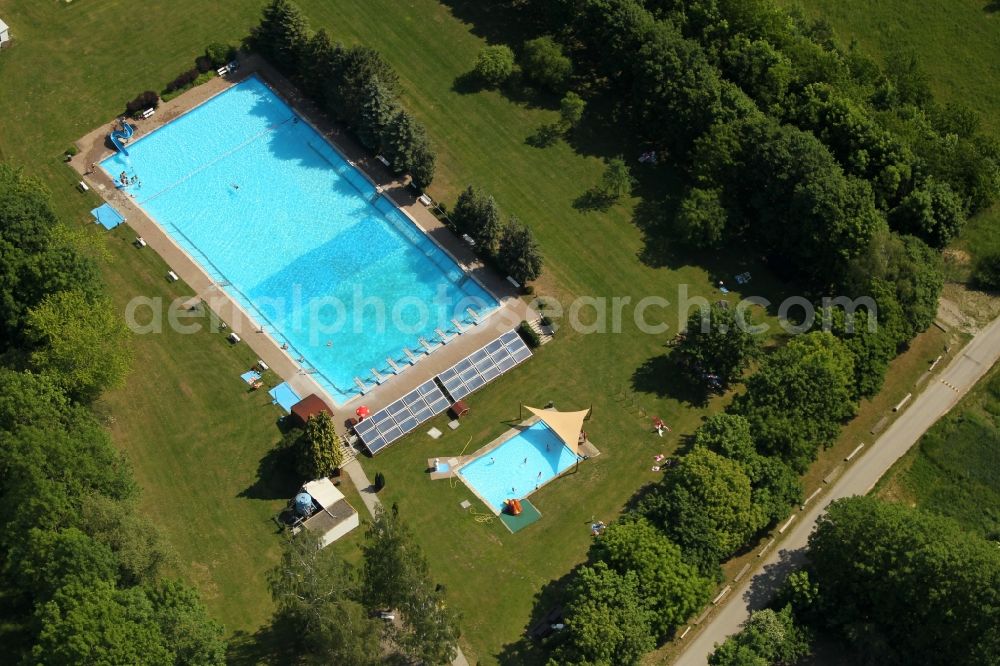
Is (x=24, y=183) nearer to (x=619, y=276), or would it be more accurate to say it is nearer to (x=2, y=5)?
(x=2, y=5)

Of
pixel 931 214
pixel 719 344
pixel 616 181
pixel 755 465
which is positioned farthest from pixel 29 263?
pixel 931 214

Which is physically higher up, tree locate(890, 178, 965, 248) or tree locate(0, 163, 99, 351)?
tree locate(890, 178, 965, 248)

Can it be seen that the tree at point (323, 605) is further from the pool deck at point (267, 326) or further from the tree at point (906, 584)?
the tree at point (906, 584)

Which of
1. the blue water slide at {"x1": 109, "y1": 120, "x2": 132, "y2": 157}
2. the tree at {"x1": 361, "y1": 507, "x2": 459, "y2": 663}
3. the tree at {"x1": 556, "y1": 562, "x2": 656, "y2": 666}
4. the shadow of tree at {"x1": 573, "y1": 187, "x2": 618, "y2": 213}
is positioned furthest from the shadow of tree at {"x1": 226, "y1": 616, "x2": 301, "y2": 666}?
the blue water slide at {"x1": 109, "y1": 120, "x2": 132, "y2": 157}

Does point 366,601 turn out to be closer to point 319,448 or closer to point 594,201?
point 319,448

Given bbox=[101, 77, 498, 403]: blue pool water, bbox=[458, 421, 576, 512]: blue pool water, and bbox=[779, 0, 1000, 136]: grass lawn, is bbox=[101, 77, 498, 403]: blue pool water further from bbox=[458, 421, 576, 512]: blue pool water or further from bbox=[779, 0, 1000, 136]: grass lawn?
bbox=[779, 0, 1000, 136]: grass lawn

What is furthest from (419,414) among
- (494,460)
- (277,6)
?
(277,6)
